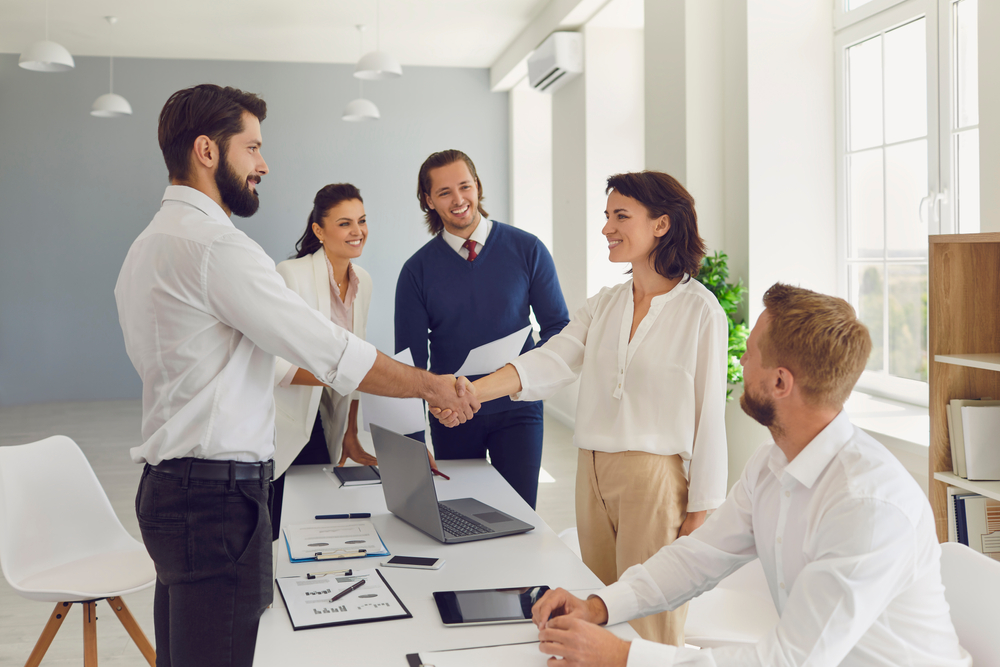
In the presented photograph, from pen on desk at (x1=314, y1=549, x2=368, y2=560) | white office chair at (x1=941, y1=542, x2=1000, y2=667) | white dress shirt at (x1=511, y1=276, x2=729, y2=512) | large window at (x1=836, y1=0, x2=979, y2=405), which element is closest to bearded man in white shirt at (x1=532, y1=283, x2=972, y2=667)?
white office chair at (x1=941, y1=542, x2=1000, y2=667)

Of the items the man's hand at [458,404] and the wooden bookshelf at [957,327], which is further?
the wooden bookshelf at [957,327]

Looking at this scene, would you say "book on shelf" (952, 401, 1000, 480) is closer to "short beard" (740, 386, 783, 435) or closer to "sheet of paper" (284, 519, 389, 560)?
"short beard" (740, 386, 783, 435)

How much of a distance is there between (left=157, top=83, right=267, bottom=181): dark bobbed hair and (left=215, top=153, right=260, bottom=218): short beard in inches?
1.7

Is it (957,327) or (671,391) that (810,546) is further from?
(957,327)

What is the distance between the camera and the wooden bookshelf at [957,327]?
2.38 metres

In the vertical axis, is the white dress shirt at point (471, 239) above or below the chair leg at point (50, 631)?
above

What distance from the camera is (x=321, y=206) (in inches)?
120

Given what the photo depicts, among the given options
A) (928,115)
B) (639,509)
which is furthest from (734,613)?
(928,115)

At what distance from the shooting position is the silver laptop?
1.81 meters

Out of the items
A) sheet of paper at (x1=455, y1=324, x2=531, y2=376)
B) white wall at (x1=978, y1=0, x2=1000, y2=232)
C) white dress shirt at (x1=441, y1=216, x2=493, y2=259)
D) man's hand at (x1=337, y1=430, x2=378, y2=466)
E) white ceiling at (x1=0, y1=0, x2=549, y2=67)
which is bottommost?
man's hand at (x1=337, y1=430, x2=378, y2=466)

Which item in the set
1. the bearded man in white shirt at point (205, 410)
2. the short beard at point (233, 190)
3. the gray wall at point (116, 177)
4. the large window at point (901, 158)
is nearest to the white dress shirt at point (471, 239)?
the short beard at point (233, 190)

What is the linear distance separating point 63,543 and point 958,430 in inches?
113

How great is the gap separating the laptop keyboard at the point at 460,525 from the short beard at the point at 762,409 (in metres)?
0.79

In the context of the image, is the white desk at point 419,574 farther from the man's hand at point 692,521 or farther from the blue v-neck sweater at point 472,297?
the blue v-neck sweater at point 472,297
